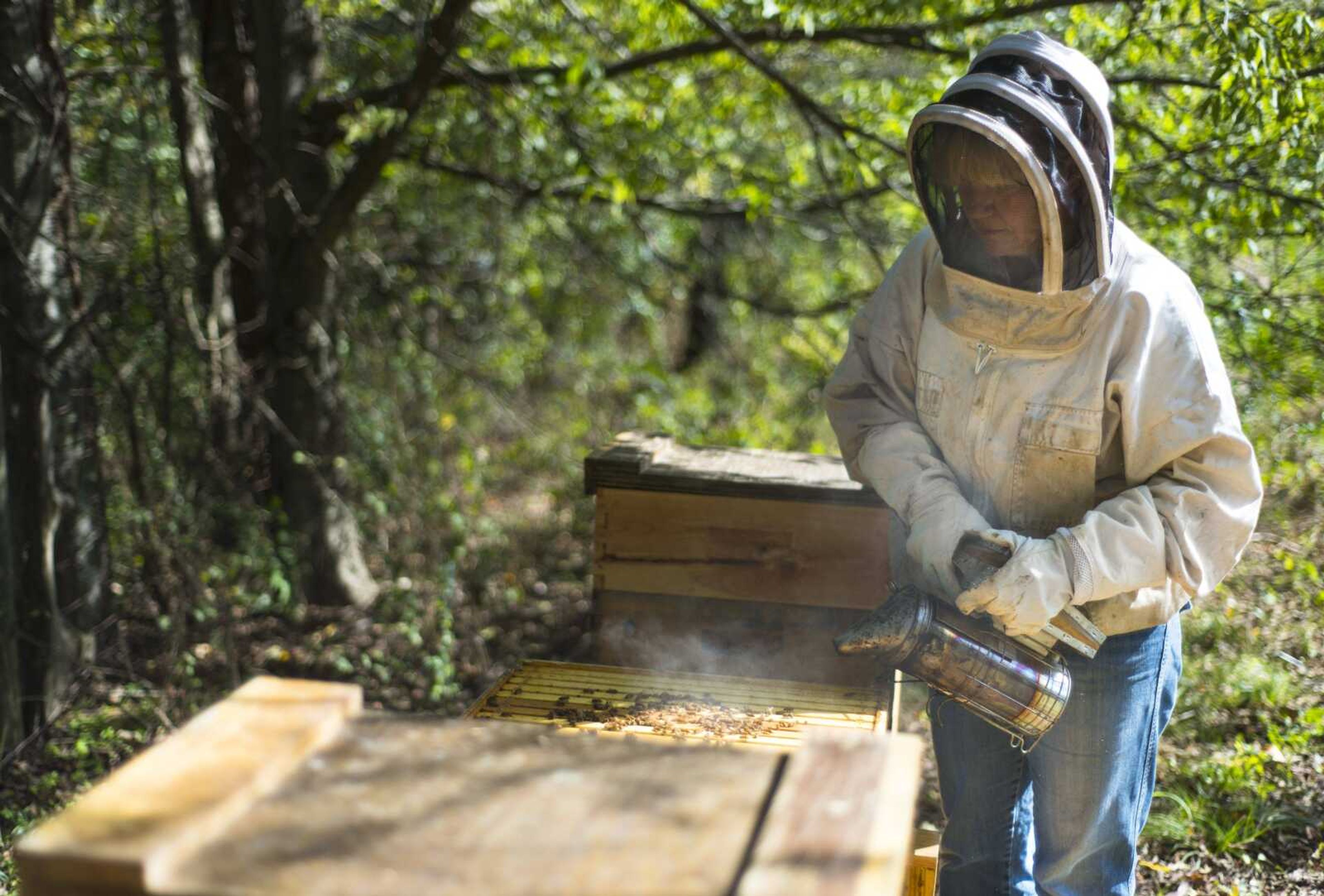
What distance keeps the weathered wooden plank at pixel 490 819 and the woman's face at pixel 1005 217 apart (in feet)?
4.24

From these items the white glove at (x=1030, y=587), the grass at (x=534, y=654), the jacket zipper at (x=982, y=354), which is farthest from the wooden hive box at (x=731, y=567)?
the grass at (x=534, y=654)

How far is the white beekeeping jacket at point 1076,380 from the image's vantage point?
2240 mm

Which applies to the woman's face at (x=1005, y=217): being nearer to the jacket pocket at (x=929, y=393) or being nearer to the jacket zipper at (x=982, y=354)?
the jacket zipper at (x=982, y=354)

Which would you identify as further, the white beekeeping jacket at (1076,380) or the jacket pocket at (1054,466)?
the jacket pocket at (1054,466)

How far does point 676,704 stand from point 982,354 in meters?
1.02

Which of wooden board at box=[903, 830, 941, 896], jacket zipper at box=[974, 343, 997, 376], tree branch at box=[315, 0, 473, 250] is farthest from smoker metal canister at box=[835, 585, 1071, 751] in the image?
tree branch at box=[315, 0, 473, 250]

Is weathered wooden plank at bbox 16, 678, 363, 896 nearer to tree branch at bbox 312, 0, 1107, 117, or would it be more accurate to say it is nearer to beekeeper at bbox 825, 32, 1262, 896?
beekeeper at bbox 825, 32, 1262, 896

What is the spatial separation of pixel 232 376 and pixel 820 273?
5.94m

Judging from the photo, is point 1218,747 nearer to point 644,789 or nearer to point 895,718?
point 895,718

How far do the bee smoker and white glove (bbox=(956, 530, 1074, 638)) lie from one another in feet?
0.12

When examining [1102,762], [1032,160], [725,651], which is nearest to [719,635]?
[725,651]

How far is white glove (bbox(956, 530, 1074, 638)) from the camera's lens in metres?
2.21

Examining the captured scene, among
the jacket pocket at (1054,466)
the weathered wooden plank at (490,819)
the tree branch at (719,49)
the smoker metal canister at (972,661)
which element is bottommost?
the smoker metal canister at (972,661)

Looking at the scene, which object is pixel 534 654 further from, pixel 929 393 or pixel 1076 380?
pixel 1076 380
